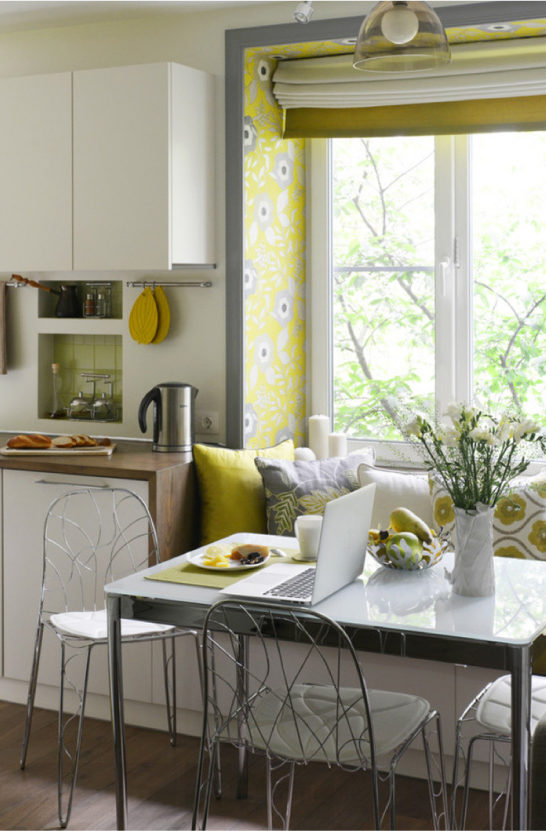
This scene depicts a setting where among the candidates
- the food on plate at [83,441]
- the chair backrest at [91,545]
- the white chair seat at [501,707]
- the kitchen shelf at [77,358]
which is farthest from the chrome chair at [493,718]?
the kitchen shelf at [77,358]

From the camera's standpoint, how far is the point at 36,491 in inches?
143

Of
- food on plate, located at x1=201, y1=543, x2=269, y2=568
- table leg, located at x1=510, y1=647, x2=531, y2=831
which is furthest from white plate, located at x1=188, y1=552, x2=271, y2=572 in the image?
table leg, located at x1=510, y1=647, x2=531, y2=831

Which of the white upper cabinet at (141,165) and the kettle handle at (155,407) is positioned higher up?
the white upper cabinet at (141,165)

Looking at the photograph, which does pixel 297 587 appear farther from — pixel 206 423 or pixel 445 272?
pixel 445 272

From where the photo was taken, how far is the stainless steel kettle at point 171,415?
12.3 feet

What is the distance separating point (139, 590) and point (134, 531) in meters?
0.99

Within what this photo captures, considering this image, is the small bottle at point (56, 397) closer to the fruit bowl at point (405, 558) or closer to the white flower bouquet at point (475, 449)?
the fruit bowl at point (405, 558)

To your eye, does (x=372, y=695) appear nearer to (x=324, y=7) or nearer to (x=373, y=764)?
(x=373, y=764)

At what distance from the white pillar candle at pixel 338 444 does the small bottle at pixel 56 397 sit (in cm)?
113

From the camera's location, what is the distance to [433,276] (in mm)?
3939

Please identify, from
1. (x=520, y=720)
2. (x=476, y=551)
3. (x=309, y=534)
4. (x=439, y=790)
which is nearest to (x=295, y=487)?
(x=309, y=534)

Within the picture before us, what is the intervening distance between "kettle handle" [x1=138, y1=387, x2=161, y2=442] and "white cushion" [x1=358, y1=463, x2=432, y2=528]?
2.66 ft

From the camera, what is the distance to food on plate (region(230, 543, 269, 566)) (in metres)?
2.71

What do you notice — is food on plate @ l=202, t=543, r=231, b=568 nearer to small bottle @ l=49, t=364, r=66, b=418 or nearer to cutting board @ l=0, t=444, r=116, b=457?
cutting board @ l=0, t=444, r=116, b=457
